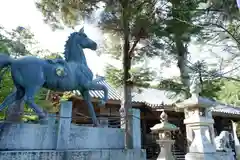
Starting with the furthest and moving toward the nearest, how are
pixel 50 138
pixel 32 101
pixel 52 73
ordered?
pixel 52 73
pixel 32 101
pixel 50 138

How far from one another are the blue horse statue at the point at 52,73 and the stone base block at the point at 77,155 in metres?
0.68

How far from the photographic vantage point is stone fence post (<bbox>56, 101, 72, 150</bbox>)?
13.0 feet

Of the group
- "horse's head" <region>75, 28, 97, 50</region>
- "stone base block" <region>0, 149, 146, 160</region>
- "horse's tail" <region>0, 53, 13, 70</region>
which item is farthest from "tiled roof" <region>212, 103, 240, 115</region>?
"horse's tail" <region>0, 53, 13, 70</region>

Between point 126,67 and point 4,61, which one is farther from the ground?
point 126,67

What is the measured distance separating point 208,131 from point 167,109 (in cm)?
441

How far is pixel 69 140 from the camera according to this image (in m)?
4.06

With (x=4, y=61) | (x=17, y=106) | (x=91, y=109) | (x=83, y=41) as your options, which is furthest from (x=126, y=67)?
(x=4, y=61)

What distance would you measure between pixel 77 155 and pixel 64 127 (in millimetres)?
545

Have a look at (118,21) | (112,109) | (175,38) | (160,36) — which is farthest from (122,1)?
(112,109)

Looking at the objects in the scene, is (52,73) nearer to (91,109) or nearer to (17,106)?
(91,109)

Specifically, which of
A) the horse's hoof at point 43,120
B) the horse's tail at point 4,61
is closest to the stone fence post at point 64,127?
the horse's hoof at point 43,120

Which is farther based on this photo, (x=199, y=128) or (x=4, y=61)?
(x=199, y=128)

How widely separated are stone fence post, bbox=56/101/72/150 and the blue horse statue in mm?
349

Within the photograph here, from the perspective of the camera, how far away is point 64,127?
13.3 feet
